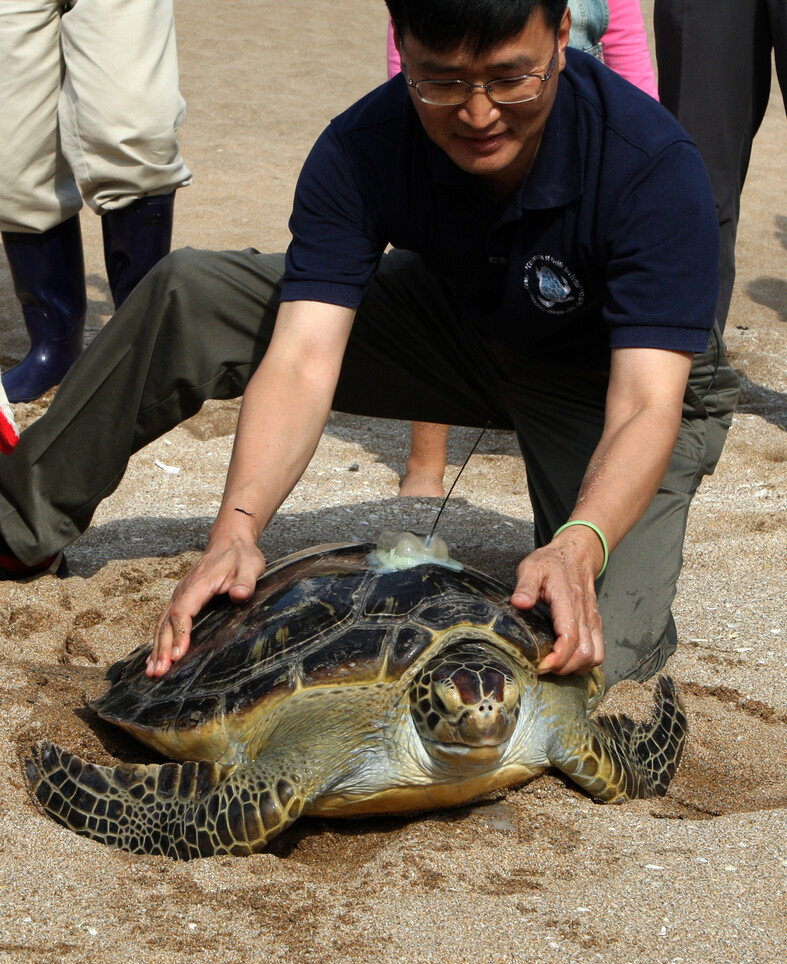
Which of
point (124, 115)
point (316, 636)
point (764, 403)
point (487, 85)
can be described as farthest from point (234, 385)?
point (764, 403)

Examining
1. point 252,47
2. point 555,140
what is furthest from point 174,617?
point 252,47

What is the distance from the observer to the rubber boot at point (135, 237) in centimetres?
339

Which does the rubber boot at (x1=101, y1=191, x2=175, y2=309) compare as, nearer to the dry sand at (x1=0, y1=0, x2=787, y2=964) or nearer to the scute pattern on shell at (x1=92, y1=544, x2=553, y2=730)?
the dry sand at (x1=0, y1=0, x2=787, y2=964)

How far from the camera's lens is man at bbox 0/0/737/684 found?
172cm

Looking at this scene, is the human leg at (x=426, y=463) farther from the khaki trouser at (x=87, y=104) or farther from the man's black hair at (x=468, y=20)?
the man's black hair at (x=468, y=20)

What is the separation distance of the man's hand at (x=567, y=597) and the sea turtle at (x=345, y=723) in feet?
0.27

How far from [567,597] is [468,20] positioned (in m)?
0.82

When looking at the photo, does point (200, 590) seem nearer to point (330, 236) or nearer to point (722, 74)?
point (330, 236)

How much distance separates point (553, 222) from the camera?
1.97 m

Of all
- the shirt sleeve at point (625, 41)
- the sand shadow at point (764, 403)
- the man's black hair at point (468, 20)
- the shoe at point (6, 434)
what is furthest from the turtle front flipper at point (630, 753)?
the shirt sleeve at point (625, 41)

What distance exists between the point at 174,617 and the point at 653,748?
0.80 meters

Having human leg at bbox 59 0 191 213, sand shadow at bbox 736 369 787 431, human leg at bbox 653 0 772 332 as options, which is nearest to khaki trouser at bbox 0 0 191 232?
human leg at bbox 59 0 191 213

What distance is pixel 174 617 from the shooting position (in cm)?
175

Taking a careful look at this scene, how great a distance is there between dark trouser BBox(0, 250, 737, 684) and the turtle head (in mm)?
763
